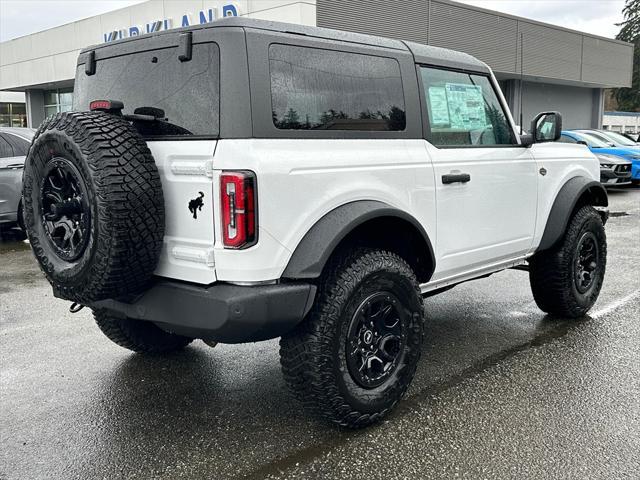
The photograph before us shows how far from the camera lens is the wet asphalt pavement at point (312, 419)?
2949 mm

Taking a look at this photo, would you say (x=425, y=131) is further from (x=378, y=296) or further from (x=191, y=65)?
(x=191, y=65)

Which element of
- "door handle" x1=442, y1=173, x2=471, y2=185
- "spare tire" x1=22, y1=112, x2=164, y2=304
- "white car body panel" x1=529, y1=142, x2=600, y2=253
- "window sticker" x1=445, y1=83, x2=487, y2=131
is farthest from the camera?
"white car body panel" x1=529, y1=142, x2=600, y2=253

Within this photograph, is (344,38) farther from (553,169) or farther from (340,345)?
(553,169)

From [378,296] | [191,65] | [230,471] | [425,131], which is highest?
[191,65]

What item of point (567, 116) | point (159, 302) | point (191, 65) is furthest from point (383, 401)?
point (567, 116)

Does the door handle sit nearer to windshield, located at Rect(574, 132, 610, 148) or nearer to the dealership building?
windshield, located at Rect(574, 132, 610, 148)

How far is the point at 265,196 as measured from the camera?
111 inches

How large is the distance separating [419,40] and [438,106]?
18.4 meters

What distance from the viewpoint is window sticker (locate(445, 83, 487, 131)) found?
4.06 meters

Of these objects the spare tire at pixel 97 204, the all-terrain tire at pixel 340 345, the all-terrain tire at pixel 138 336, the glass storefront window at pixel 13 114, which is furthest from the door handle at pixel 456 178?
the glass storefront window at pixel 13 114

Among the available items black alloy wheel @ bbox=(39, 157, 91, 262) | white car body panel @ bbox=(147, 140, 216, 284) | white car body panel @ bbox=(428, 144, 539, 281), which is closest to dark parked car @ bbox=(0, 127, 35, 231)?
black alloy wheel @ bbox=(39, 157, 91, 262)

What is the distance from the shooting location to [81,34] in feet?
81.0

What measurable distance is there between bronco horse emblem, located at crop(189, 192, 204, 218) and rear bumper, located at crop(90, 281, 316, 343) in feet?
1.15

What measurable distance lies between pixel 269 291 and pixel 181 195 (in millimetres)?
612
